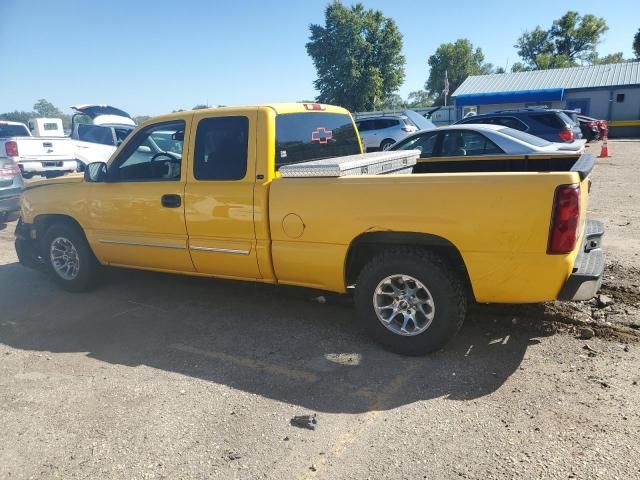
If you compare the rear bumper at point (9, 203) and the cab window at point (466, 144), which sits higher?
the cab window at point (466, 144)

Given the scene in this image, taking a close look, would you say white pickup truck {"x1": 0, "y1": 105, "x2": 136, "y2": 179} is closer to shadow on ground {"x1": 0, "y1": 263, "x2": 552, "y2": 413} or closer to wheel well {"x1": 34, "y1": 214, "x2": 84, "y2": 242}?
wheel well {"x1": 34, "y1": 214, "x2": 84, "y2": 242}

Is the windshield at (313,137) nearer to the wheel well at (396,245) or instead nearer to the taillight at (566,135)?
the wheel well at (396,245)

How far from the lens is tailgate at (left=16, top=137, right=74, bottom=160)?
12.9 meters

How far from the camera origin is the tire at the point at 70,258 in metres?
5.39

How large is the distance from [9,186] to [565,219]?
33.5ft

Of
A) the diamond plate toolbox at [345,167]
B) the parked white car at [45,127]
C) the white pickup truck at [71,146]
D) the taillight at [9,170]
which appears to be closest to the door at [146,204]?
the diamond plate toolbox at [345,167]

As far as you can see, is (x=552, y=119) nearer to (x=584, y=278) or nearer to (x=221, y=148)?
(x=584, y=278)

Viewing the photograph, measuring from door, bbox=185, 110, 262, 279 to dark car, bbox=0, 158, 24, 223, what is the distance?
22.8 ft

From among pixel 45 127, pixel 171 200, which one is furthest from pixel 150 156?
pixel 45 127

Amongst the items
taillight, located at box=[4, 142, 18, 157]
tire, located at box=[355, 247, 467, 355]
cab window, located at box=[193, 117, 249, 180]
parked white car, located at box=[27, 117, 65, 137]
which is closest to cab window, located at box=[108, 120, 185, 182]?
cab window, located at box=[193, 117, 249, 180]

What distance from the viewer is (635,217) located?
7.58 meters

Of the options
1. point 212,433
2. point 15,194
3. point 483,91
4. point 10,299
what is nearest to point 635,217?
point 212,433

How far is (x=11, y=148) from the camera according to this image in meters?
12.6

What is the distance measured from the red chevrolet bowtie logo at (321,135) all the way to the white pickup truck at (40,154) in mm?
10792
